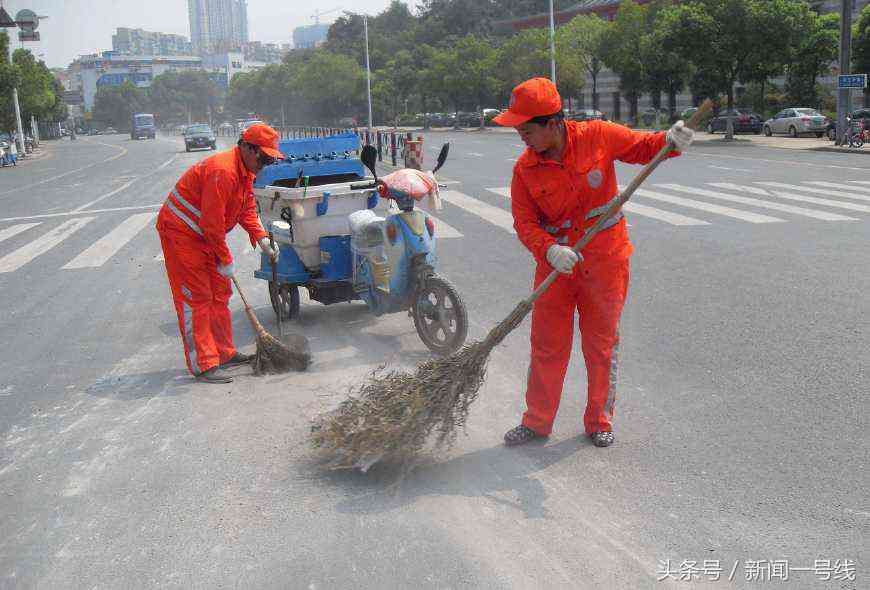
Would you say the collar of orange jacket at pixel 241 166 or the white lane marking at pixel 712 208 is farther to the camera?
the white lane marking at pixel 712 208

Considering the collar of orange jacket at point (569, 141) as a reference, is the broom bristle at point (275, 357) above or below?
below

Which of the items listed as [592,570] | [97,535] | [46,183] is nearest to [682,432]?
[592,570]

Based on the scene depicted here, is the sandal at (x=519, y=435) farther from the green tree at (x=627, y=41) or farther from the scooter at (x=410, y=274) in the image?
the green tree at (x=627, y=41)

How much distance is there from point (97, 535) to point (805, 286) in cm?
637

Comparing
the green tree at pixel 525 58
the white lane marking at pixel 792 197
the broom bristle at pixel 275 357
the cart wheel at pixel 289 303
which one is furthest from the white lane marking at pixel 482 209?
the green tree at pixel 525 58

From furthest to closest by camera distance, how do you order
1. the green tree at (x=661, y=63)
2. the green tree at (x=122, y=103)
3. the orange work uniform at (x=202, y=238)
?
the green tree at (x=122, y=103) → the green tree at (x=661, y=63) → the orange work uniform at (x=202, y=238)

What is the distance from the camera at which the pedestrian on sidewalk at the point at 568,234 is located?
4023 mm

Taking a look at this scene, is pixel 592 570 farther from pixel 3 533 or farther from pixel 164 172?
pixel 164 172

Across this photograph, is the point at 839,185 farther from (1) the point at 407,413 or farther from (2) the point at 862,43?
(2) the point at 862,43

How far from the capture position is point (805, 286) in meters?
7.84

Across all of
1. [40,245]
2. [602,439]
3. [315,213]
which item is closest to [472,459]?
[602,439]

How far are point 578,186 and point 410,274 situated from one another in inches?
90.8

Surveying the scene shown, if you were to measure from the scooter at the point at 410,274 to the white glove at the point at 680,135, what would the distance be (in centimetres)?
224

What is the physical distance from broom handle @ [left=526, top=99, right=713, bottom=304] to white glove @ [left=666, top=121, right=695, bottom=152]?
0.02m
